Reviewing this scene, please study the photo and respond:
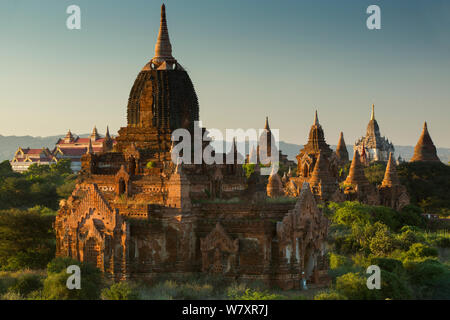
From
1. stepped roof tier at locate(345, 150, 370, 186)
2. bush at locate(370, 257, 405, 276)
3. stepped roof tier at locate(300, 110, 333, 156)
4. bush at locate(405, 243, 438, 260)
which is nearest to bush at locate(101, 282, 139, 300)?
bush at locate(370, 257, 405, 276)

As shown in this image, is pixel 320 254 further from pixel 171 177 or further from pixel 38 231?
pixel 38 231

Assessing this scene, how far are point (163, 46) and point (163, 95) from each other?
3.75 m

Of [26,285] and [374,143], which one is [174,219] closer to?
[26,285]

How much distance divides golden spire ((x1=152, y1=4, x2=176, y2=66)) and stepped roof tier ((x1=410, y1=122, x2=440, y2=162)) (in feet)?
244

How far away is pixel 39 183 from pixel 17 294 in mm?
60883

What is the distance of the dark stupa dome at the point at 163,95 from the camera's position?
124ft

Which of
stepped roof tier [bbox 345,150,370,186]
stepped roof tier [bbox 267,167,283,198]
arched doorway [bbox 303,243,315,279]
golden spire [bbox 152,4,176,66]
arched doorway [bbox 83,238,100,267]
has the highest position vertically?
golden spire [bbox 152,4,176,66]

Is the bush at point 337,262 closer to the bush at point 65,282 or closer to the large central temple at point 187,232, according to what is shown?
the large central temple at point 187,232

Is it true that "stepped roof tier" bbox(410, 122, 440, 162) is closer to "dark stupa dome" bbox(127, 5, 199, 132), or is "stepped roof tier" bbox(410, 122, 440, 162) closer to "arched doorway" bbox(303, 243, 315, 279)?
"dark stupa dome" bbox(127, 5, 199, 132)

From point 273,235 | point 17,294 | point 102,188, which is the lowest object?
point 17,294

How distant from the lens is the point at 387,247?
41531 mm

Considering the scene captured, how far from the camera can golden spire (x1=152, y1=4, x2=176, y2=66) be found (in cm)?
3919

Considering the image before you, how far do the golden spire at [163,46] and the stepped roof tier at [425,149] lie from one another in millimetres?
74376
